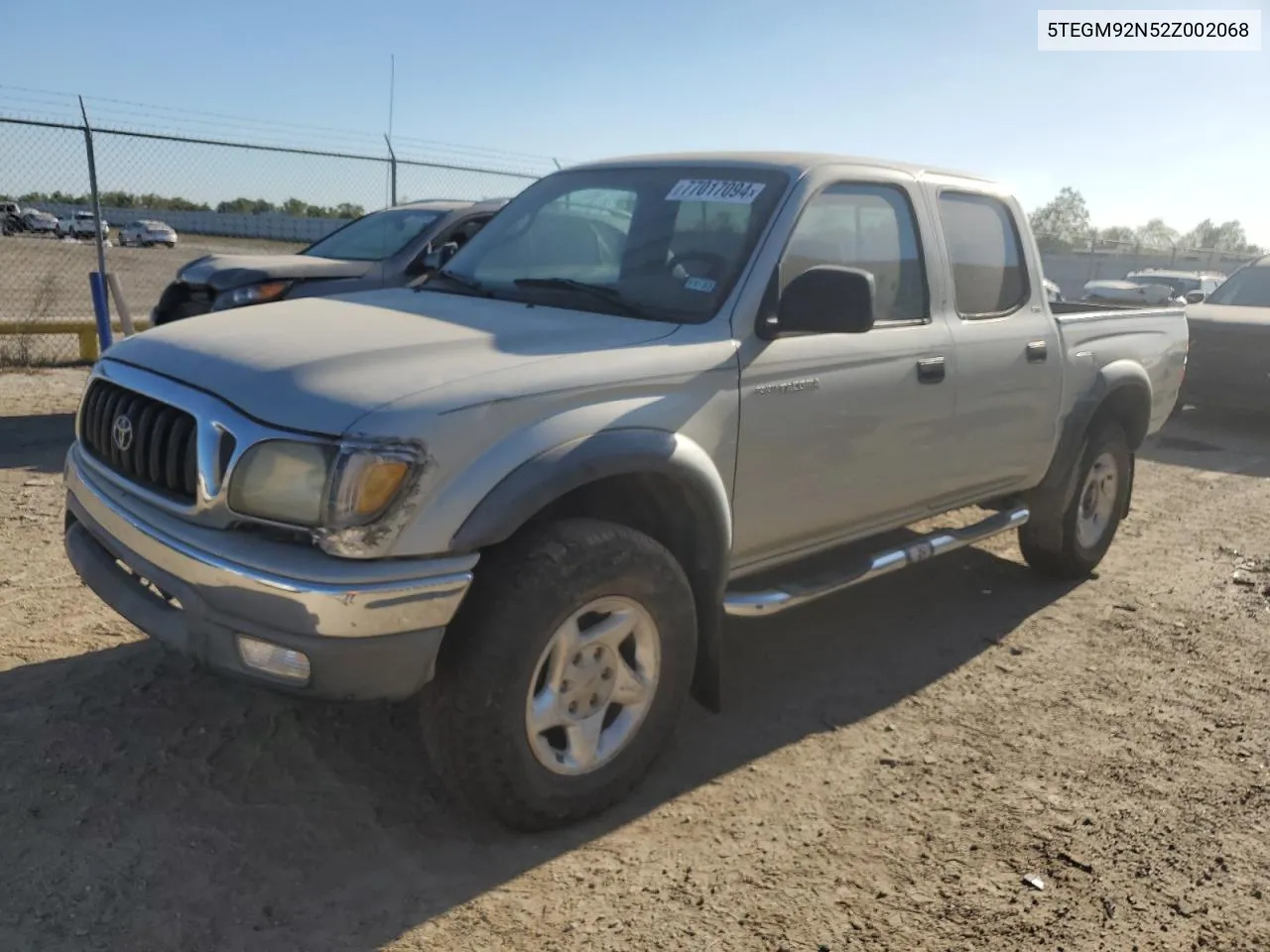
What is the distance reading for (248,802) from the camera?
3.12 m

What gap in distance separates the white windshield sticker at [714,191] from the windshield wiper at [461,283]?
76cm

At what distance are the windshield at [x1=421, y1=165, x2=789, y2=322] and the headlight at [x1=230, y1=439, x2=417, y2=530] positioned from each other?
48.5 inches

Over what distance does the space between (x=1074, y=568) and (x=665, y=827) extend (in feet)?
10.8

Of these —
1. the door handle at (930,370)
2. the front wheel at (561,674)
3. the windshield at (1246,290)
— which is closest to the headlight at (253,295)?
the door handle at (930,370)

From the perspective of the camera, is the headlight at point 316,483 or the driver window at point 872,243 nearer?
the headlight at point 316,483

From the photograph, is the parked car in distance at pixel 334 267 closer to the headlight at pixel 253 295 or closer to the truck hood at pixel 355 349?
the headlight at pixel 253 295

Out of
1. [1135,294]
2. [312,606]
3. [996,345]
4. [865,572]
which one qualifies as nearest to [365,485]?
[312,606]

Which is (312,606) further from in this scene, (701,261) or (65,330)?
(65,330)

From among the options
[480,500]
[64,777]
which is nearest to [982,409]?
[480,500]

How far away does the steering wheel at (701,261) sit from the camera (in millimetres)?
3576

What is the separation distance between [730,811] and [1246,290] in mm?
10859

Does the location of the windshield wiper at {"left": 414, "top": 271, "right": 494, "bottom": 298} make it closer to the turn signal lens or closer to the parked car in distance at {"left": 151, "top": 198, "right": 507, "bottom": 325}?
the turn signal lens

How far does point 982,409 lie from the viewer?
4453mm

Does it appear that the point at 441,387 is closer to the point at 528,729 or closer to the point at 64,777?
the point at 528,729
